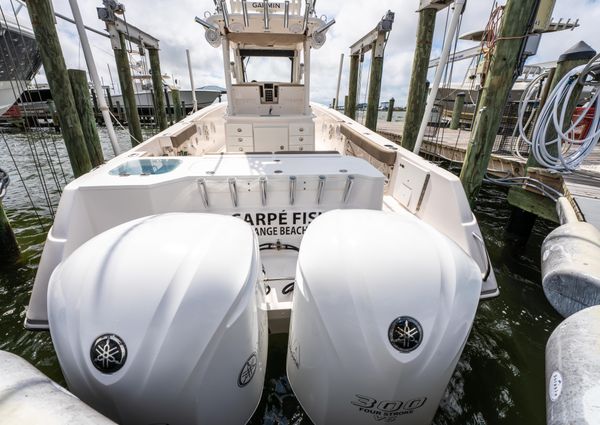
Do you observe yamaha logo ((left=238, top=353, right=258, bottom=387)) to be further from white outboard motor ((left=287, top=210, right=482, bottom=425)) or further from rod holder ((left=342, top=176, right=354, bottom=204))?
rod holder ((left=342, top=176, right=354, bottom=204))

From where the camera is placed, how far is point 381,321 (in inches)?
43.6

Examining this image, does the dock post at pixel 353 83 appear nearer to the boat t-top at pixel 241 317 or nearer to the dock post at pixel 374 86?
the dock post at pixel 374 86

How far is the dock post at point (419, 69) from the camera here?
4.59 m

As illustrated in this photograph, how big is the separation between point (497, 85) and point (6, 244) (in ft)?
20.6

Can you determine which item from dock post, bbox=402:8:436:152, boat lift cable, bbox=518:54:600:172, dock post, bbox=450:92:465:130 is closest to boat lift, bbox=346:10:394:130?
dock post, bbox=402:8:436:152

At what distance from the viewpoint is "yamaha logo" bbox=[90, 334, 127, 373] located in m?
1.03

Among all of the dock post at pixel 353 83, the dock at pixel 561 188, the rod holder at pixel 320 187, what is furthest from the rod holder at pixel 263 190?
the dock post at pixel 353 83

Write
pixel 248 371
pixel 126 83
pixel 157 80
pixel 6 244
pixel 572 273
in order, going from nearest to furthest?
1. pixel 248 371
2. pixel 572 273
3. pixel 6 244
4. pixel 126 83
5. pixel 157 80

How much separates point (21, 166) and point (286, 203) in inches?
401

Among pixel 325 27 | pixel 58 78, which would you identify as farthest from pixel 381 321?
pixel 58 78

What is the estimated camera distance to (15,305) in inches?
112

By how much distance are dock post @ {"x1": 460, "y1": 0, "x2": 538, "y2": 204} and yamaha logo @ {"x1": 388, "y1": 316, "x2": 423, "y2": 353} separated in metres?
3.55

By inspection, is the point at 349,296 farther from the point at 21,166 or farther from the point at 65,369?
the point at 21,166

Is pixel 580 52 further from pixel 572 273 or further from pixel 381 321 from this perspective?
pixel 381 321
